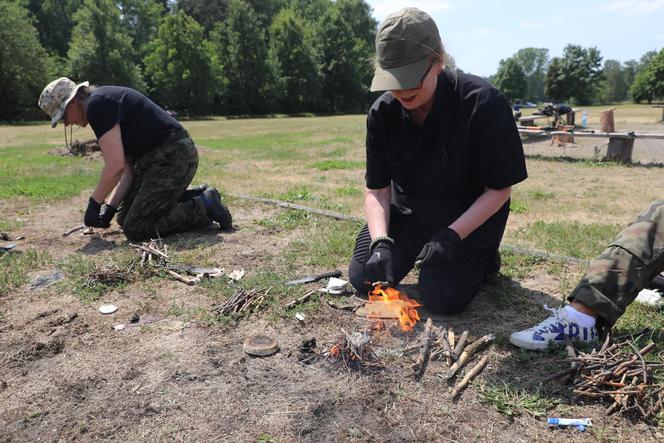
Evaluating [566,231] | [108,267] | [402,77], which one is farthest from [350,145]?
[402,77]

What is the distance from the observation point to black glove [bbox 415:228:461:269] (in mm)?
2658

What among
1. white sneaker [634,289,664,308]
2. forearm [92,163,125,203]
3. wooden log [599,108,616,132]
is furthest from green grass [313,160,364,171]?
white sneaker [634,289,664,308]

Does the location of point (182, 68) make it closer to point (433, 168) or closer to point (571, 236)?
point (571, 236)

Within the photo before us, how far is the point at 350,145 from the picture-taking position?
15.2 m

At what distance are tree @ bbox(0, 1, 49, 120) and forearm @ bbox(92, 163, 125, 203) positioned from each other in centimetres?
3778

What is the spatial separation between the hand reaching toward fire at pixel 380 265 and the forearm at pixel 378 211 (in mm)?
162

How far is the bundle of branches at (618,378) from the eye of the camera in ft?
7.02

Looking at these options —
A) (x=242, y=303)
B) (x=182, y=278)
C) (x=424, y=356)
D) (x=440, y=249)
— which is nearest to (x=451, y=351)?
(x=424, y=356)

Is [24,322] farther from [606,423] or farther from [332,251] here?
[606,423]

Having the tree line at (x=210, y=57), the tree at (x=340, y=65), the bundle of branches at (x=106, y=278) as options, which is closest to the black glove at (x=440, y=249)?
the bundle of branches at (x=106, y=278)

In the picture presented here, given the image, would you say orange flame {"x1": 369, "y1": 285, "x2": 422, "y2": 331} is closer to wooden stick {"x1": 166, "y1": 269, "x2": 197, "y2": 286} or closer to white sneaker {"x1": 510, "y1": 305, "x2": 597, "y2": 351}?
white sneaker {"x1": 510, "y1": 305, "x2": 597, "y2": 351}

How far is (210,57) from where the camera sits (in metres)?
42.6

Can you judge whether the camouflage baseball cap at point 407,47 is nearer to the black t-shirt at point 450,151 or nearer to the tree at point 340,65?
the black t-shirt at point 450,151

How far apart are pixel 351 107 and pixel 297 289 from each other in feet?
180
